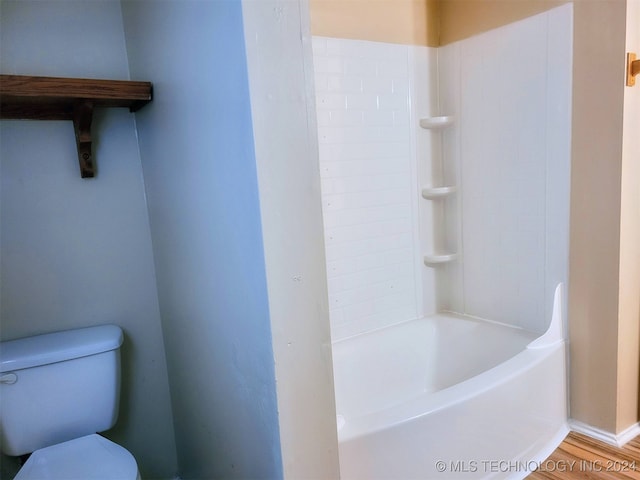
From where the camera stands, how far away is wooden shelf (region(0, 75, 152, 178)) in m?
1.32

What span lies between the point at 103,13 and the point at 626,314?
2.52 m

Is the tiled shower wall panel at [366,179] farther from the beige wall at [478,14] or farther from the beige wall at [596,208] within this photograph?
the beige wall at [596,208]

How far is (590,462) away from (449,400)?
0.88m

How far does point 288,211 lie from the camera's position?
2.97 ft

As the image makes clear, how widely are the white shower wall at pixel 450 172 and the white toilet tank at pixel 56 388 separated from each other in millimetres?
1091

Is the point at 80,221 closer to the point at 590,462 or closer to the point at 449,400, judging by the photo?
the point at 449,400

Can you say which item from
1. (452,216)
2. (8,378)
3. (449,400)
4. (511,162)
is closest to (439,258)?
(452,216)

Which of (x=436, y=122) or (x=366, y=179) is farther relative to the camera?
(x=436, y=122)

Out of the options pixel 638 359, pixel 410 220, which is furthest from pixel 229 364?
pixel 638 359

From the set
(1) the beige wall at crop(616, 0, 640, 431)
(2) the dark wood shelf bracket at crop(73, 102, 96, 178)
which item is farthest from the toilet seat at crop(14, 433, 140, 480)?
(1) the beige wall at crop(616, 0, 640, 431)

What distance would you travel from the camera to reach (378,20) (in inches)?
90.6

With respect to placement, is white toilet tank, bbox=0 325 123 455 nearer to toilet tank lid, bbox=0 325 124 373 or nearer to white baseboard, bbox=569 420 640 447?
toilet tank lid, bbox=0 325 124 373

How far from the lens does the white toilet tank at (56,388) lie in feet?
4.72

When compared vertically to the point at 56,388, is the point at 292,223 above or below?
above
